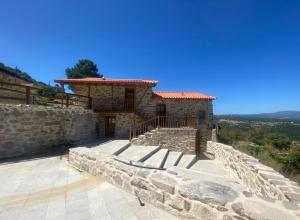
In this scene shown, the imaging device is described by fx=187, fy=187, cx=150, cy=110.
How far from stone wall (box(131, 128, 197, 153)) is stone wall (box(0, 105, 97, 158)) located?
442cm

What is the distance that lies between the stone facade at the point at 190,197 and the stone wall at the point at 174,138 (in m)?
8.10

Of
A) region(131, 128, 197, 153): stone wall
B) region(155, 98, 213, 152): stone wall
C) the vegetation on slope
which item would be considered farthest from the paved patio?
region(155, 98, 213, 152): stone wall

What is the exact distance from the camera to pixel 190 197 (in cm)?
257

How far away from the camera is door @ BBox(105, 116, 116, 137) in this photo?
45.2 ft

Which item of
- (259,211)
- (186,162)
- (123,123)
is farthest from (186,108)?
(259,211)

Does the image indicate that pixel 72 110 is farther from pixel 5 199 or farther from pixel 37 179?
pixel 5 199

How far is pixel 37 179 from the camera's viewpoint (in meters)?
4.66

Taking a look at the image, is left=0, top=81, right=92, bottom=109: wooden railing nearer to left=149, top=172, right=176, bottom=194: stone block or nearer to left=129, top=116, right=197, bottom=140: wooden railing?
left=129, top=116, right=197, bottom=140: wooden railing

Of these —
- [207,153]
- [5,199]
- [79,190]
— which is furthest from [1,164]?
[207,153]

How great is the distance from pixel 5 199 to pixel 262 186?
5.39 meters

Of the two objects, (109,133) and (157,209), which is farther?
(109,133)

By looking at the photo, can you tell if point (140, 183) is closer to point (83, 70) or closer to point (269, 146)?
point (83, 70)

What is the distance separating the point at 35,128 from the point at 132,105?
7.41 meters

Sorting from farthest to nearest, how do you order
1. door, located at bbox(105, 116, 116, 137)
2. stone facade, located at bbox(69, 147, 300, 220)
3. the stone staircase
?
door, located at bbox(105, 116, 116, 137), the stone staircase, stone facade, located at bbox(69, 147, 300, 220)
